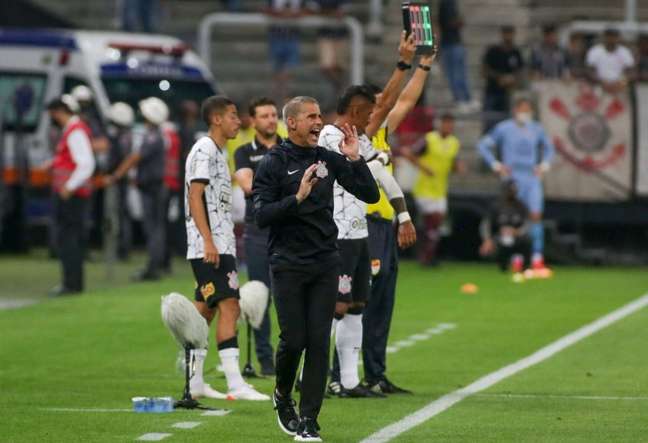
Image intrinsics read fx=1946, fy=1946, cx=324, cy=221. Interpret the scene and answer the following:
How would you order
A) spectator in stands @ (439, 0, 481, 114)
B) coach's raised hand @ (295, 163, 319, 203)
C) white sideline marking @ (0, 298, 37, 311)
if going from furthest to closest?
spectator in stands @ (439, 0, 481, 114)
white sideline marking @ (0, 298, 37, 311)
coach's raised hand @ (295, 163, 319, 203)

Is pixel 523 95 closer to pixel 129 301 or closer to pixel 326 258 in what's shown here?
pixel 129 301

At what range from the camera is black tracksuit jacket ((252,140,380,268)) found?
10406mm

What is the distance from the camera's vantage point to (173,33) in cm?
3506

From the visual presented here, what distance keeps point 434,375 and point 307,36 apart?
68.3 ft

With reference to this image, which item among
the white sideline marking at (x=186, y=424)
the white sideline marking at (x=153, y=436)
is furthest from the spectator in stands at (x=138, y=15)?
the white sideline marking at (x=153, y=436)

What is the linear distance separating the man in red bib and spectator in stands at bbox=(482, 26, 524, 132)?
922 cm

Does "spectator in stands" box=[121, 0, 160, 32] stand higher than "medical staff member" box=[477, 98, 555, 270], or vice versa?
"spectator in stands" box=[121, 0, 160, 32]

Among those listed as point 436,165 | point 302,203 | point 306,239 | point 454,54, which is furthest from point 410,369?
point 454,54

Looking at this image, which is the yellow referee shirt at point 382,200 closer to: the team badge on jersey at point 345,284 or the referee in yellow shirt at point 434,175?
the team badge on jersey at point 345,284

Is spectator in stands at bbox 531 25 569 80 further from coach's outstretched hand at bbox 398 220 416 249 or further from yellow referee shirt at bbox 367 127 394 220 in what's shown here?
coach's outstretched hand at bbox 398 220 416 249

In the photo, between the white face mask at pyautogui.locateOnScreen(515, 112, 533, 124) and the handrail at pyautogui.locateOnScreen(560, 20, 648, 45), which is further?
the handrail at pyautogui.locateOnScreen(560, 20, 648, 45)

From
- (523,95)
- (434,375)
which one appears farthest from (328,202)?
(523,95)

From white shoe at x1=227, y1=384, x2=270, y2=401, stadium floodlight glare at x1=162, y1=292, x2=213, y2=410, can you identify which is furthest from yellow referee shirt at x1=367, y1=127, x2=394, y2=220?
stadium floodlight glare at x1=162, y1=292, x2=213, y2=410

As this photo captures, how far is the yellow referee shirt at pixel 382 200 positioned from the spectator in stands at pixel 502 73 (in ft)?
51.4
